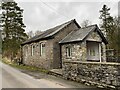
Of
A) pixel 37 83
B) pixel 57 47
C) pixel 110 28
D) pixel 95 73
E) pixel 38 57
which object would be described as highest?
pixel 110 28

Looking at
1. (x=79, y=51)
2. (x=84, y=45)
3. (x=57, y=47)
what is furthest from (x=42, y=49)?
(x=84, y=45)

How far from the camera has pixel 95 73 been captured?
12242 mm

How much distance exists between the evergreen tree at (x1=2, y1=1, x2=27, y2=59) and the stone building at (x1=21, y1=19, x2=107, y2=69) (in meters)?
18.0

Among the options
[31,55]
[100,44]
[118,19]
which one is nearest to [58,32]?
[100,44]

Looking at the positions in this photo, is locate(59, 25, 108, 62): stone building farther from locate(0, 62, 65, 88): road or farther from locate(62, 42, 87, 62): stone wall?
locate(0, 62, 65, 88): road

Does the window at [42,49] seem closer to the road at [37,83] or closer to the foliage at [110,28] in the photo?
the road at [37,83]

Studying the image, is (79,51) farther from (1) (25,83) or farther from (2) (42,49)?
(1) (25,83)

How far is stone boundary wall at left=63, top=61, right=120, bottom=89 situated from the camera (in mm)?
10711

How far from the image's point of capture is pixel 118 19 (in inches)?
1519

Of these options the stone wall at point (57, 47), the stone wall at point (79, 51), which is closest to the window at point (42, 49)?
the stone wall at point (57, 47)

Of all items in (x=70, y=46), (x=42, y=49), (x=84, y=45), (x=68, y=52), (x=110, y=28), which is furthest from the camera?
(x=110, y=28)

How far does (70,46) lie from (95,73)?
29.7 ft

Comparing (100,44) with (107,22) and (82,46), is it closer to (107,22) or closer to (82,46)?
(82,46)

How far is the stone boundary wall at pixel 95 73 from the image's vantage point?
1071cm
